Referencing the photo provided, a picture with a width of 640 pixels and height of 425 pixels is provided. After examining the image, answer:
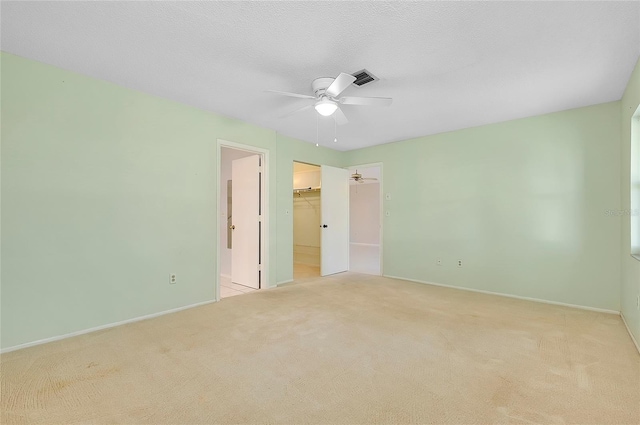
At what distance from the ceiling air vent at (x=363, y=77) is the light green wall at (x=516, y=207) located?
253cm

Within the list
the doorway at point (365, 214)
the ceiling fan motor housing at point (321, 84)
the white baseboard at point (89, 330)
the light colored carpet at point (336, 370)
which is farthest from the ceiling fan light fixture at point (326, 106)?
the doorway at point (365, 214)

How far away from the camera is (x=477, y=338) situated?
106 inches

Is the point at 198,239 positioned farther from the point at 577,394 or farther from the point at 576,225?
the point at 576,225

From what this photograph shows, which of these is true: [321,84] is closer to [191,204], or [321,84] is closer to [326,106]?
[326,106]

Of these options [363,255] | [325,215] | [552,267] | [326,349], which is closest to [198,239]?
[326,349]

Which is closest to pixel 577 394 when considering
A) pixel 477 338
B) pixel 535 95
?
pixel 477 338

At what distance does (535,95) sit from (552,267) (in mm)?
2215

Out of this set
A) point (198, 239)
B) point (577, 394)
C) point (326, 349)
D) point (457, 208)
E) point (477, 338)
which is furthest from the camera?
point (457, 208)

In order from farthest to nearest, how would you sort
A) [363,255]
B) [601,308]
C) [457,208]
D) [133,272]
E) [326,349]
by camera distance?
[363,255] → [457,208] → [601,308] → [133,272] → [326,349]

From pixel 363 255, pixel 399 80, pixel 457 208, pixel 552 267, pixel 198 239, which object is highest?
pixel 399 80

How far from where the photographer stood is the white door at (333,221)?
18.4 ft

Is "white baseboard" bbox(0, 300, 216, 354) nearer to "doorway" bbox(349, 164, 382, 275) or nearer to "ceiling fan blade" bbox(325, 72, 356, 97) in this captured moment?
"ceiling fan blade" bbox(325, 72, 356, 97)

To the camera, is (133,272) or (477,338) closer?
(477,338)

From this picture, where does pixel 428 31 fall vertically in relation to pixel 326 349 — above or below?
above
